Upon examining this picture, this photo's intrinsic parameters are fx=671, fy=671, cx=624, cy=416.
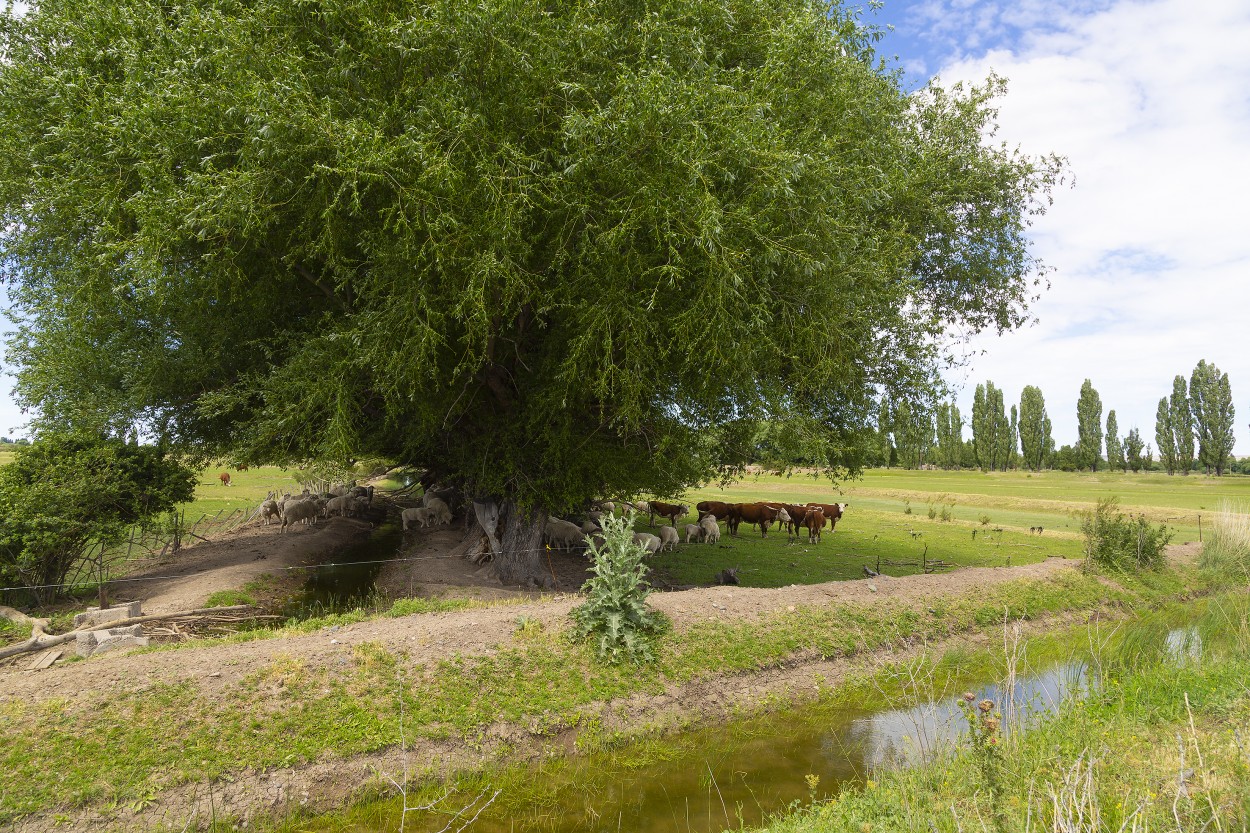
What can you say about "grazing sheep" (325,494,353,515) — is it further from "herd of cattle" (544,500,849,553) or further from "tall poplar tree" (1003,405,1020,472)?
"tall poplar tree" (1003,405,1020,472)

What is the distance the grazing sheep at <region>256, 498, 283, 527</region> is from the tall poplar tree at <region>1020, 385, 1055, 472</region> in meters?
97.8

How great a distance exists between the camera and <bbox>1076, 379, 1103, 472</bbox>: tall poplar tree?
301 feet

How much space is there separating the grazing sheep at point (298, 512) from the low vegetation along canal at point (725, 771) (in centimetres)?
1978

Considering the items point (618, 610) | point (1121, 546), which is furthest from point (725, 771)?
point (1121, 546)

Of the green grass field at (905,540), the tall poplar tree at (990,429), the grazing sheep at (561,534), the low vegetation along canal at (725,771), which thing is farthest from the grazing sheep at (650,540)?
the tall poplar tree at (990,429)

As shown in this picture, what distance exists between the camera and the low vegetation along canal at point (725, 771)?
6.77 meters

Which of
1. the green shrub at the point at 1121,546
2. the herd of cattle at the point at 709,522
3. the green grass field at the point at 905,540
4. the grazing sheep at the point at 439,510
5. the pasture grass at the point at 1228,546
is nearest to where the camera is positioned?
the green shrub at the point at 1121,546

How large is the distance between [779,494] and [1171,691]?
42123mm

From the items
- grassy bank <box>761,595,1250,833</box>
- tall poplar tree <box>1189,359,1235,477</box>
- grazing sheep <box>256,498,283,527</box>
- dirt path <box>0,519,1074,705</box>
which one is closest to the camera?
grassy bank <box>761,595,1250,833</box>

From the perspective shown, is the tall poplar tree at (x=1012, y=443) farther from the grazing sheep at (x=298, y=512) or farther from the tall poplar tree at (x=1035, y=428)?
the grazing sheep at (x=298, y=512)

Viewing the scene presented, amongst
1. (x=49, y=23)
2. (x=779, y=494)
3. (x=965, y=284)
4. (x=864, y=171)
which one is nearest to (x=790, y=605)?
(x=864, y=171)

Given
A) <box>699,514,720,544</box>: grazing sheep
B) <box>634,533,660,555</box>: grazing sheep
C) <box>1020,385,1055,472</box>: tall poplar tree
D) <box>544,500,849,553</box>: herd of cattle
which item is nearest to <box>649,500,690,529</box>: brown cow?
<box>544,500,849,553</box>: herd of cattle

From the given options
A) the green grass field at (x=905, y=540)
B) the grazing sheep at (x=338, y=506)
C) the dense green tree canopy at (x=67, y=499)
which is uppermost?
the dense green tree canopy at (x=67, y=499)

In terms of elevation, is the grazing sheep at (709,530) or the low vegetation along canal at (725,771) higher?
the grazing sheep at (709,530)
